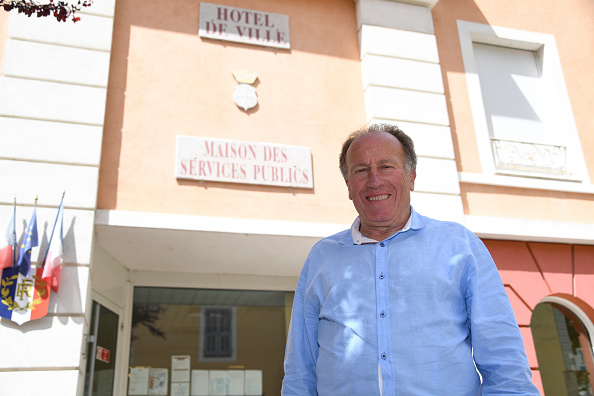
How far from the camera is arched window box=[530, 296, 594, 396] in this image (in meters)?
6.97

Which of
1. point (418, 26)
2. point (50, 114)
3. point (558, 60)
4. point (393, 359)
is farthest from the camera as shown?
point (558, 60)

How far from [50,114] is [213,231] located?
215 cm

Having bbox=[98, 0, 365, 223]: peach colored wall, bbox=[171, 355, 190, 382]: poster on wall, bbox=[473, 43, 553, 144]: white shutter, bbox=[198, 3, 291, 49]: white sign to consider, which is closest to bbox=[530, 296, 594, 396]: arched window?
bbox=[473, 43, 553, 144]: white shutter

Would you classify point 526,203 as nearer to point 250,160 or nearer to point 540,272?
point 540,272

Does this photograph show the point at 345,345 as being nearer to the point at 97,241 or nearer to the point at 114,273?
the point at 97,241

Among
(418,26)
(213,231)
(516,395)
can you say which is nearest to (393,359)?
(516,395)

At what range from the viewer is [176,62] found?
659cm

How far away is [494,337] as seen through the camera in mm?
2020

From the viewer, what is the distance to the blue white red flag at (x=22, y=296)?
16.2ft

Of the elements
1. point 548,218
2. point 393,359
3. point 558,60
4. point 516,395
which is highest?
point 558,60

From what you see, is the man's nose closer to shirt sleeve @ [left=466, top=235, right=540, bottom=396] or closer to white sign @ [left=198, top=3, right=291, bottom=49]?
shirt sleeve @ [left=466, top=235, right=540, bottom=396]

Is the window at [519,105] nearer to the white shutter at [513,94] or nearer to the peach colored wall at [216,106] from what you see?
the white shutter at [513,94]

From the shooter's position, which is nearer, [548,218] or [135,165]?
[135,165]

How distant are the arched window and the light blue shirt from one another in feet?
18.3
